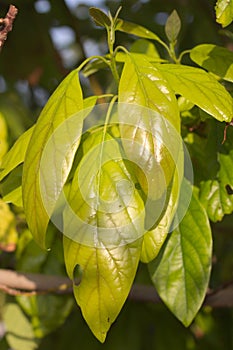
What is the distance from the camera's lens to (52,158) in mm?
764

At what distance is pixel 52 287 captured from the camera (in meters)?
1.19

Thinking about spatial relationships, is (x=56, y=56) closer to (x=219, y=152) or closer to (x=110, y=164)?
(x=219, y=152)

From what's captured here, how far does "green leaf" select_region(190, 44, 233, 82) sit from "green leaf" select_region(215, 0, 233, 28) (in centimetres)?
8

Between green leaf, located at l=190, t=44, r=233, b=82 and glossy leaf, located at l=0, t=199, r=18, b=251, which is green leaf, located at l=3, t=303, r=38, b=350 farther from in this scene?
green leaf, located at l=190, t=44, r=233, b=82

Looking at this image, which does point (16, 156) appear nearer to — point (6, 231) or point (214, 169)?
point (214, 169)

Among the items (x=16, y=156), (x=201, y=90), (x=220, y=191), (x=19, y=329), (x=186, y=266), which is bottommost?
(x=19, y=329)

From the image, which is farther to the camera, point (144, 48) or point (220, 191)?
point (144, 48)

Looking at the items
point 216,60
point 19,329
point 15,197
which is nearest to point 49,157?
point 15,197

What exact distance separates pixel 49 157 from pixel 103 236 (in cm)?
11

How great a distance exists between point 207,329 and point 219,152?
683 millimetres

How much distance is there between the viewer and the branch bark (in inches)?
46.3

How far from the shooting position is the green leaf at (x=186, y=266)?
1.03 m

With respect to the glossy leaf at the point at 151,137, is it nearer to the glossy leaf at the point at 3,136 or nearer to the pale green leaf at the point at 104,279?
the pale green leaf at the point at 104,279

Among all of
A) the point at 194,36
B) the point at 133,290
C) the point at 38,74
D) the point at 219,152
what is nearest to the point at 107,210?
the point at 219,152
